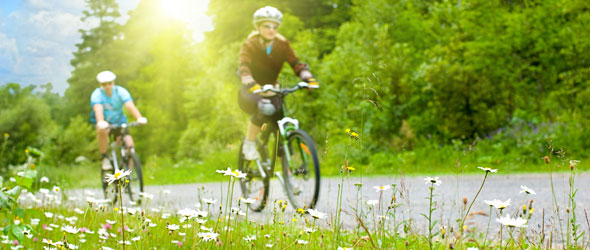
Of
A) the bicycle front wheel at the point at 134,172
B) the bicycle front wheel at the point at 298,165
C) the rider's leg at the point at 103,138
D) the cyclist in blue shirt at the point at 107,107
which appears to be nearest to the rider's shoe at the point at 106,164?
the cyclist in blue shirt at the point at 107,107

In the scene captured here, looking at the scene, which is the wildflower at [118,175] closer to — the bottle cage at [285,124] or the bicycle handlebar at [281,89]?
the bicycle handlebar at [281,89]

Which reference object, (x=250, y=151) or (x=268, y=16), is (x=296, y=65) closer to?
(x=268, y=16)

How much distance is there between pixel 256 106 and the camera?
5586mm

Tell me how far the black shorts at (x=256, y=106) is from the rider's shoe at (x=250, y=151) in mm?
210

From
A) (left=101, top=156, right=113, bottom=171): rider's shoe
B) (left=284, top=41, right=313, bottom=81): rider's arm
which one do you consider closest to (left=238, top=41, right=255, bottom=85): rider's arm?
(left=284, top=41, right=313, bottom=81): rider's arm

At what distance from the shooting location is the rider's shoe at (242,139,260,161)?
18.5 feet

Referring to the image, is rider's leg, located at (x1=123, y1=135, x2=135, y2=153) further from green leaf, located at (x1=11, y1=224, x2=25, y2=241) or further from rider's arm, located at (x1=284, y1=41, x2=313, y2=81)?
green leaf, located at (x1=11, y1=224, x2=25, y2=241)

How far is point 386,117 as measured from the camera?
1291cm

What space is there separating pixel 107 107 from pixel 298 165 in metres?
2.76

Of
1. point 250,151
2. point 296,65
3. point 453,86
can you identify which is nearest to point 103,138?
point 250,151

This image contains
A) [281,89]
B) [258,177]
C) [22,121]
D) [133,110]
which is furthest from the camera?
[22,121]

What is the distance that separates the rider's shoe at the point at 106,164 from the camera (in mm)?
6924

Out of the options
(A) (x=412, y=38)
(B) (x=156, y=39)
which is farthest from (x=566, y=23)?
(B) (x=156, y=39)

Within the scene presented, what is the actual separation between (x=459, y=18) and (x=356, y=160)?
6.13m
